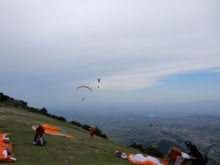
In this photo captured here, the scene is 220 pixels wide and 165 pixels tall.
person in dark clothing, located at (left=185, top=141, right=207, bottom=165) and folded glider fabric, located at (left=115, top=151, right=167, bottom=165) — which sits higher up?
person in dark clothing, located at (left=185, top=141, right=207, bottom=165)

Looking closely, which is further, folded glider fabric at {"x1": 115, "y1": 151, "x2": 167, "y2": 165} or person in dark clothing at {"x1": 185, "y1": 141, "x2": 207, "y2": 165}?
folded glider fabric at {"x1": 115, "y1": 151, "x2": 167, "y2": 165}

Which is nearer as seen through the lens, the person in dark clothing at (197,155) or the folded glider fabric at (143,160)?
the person in dark clothing at (197,155)

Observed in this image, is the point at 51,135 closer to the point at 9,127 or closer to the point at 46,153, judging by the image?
the point at 9,127

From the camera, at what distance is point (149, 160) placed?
16.1m

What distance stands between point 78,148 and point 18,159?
6210 millimetres

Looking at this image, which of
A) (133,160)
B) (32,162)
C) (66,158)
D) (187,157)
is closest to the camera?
(187,157)

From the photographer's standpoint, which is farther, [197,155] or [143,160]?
[143,160]

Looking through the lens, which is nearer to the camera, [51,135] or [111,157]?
[111,157]

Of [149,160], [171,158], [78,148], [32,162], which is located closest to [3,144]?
[32,162]

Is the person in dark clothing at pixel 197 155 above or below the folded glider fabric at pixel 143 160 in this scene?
above

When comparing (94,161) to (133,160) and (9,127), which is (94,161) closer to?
(133,160)

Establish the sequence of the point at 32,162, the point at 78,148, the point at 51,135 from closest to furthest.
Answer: the point at 32,162, the point at 78,148, the point at 51,135

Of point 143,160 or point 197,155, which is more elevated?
point 197,155

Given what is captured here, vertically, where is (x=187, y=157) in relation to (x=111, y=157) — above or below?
above
